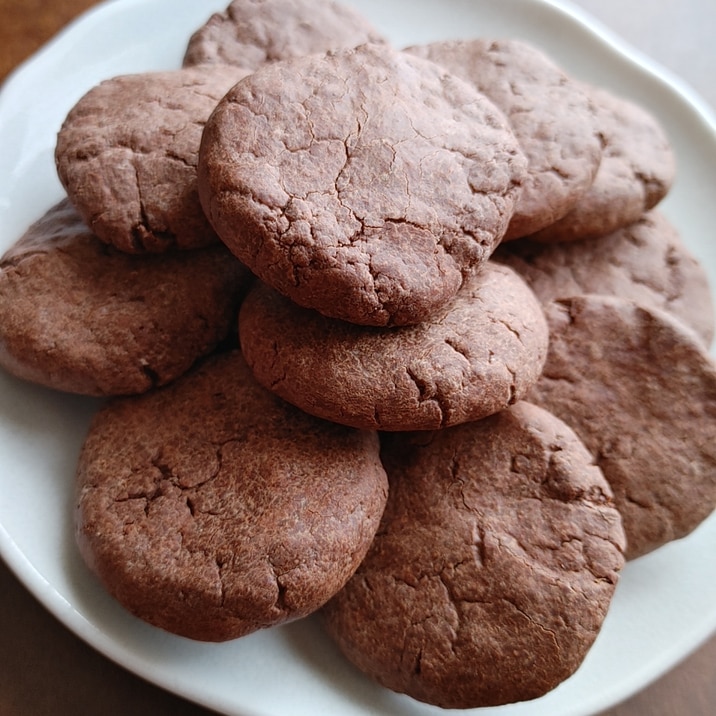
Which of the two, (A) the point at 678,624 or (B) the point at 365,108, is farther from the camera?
(A) the point at 678,624

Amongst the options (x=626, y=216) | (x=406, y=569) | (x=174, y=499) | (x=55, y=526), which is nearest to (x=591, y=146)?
(x=626, y=216)

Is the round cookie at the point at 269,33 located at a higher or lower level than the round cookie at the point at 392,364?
higher

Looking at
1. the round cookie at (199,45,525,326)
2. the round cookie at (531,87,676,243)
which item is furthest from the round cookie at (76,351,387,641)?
the round cookie at (531,87,676,243)

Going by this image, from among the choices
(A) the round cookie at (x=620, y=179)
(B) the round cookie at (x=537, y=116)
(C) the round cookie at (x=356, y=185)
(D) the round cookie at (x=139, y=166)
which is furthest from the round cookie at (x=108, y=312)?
(A) the round cookie at (x=620, y=179)

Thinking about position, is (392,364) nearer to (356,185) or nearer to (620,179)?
(356,185)

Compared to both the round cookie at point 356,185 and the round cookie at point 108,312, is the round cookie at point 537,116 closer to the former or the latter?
the round cookie at point 356,185

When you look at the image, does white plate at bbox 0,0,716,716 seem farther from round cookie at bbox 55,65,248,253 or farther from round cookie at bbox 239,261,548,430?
round cookie at bbox 239,261,548,430

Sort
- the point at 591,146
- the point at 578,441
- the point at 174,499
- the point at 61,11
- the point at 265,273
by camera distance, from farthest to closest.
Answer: the point at 61,11, the point at 591,146, the point at 578,441, the point at 174,499, the point at 265,273

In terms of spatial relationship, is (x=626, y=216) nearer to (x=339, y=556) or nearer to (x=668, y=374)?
(x=668, y=374)
